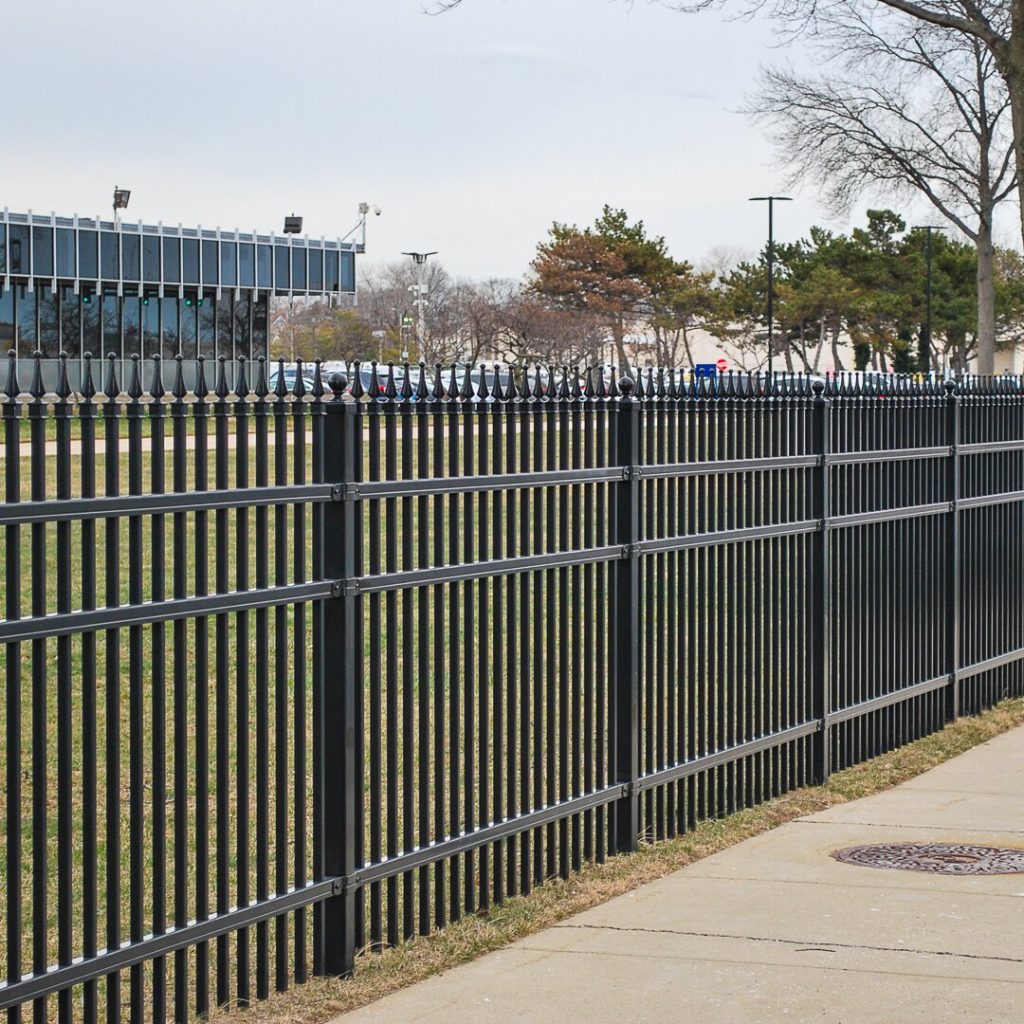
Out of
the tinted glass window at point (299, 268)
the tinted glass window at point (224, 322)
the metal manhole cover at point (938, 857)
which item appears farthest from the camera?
the tinted glass window at point (299, 268)

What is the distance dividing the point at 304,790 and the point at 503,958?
103 cm

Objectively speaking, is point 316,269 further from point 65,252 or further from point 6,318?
point 6,318

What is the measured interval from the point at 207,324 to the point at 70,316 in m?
6.90

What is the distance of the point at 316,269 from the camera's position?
2808 inches

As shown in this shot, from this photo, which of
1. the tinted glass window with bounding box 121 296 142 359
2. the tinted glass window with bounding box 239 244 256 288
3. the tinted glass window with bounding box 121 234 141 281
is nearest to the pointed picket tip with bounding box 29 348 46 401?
the tinted glass window with bounding box 121 234 141 281

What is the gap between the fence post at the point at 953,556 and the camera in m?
10.7

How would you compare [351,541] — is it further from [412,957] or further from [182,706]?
[412,957]

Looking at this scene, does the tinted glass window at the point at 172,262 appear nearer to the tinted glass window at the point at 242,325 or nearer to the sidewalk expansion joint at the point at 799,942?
the tinted glass window at the point at 242,325

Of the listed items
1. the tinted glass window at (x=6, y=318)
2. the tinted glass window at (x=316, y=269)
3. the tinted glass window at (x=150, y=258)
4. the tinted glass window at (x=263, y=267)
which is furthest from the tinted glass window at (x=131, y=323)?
the tinted glass window at (x=316, y=269)

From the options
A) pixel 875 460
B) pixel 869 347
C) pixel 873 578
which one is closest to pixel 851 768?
pixel 873 578

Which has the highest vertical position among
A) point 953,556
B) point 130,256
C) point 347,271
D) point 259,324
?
point 347,271

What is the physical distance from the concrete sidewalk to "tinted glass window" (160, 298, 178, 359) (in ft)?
194

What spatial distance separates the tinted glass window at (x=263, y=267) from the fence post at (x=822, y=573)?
60347 millimetres

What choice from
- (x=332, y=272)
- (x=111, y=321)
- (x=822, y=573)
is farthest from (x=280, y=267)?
(x=822, y=573)
